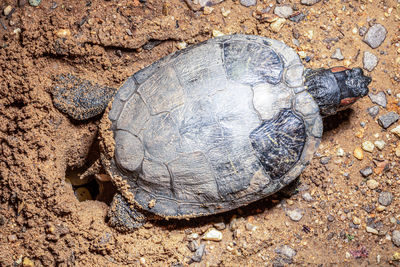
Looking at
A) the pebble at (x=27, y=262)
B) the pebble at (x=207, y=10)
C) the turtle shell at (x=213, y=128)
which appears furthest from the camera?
the pebble at (x=207, y=10)

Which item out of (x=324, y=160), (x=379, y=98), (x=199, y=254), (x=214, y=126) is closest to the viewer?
(x=214, y=126)

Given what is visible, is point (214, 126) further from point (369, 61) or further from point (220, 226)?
point (369, 61)

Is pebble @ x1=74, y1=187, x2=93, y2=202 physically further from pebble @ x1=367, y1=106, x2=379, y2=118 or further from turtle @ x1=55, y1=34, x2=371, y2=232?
pebble @ x1=367, y1=106, x2=379, y2=118

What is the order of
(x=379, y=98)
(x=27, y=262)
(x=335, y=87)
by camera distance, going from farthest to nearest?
(x=379, y=98), (x=27, y=262), (x=335, y=87)

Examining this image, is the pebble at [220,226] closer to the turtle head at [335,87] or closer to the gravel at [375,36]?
the turtle head at [335,87]

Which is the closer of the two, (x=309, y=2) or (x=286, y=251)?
(x=286, y=251)

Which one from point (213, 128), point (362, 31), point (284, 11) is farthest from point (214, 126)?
point (362, 31)

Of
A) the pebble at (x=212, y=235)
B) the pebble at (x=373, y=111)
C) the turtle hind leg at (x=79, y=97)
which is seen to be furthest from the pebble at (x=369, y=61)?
the turtle hind leg at (x=79, y=97)

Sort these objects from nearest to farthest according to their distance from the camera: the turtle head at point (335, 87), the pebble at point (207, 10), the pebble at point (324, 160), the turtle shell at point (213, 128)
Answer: the turtle shell at point (213, 128)
the turtle head at point (335, 87)
the pebble at point (324, 160)
the pebble at point (207, 10)
